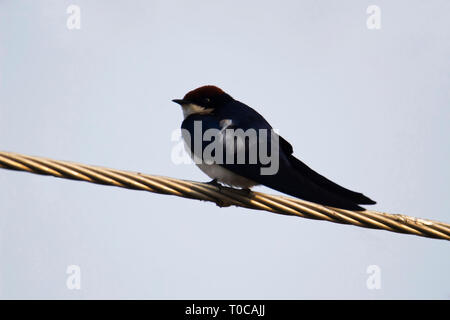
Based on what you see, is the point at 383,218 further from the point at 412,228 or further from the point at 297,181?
the point at 297,181

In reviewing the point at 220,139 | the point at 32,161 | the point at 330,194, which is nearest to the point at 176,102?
the point at 220,139

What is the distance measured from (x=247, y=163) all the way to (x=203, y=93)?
3.98ft

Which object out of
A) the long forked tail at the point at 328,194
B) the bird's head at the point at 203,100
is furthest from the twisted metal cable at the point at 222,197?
the bird's head at the point at 203,100

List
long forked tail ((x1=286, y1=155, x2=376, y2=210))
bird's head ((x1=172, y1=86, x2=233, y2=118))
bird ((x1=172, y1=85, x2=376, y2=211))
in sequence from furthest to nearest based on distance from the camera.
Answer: bird's head ((x1=172, y1=86, x2=233, y2=118)) → bird ((x1=172, y1=85, x2=376, y2=211)) → long forked tail ((x1=286, y1=155, x2=376, y2=210))

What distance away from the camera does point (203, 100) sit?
179 inches

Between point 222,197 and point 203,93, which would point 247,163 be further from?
point 203,93

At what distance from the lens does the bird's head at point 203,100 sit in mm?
4512

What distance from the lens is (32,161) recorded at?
2463 mm

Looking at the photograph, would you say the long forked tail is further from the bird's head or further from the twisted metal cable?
the bird's head

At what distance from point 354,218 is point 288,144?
103 cm

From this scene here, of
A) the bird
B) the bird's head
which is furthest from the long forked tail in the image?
the bird's head

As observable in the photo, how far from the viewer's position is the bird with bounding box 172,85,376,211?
304 centimetres

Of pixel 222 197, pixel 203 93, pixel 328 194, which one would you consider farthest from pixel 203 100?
pixel 328 194

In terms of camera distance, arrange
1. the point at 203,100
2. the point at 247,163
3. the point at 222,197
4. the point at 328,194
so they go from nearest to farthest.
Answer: the point at 328,194
the point at 222,197
the point at 247,163
the point at 203,100
